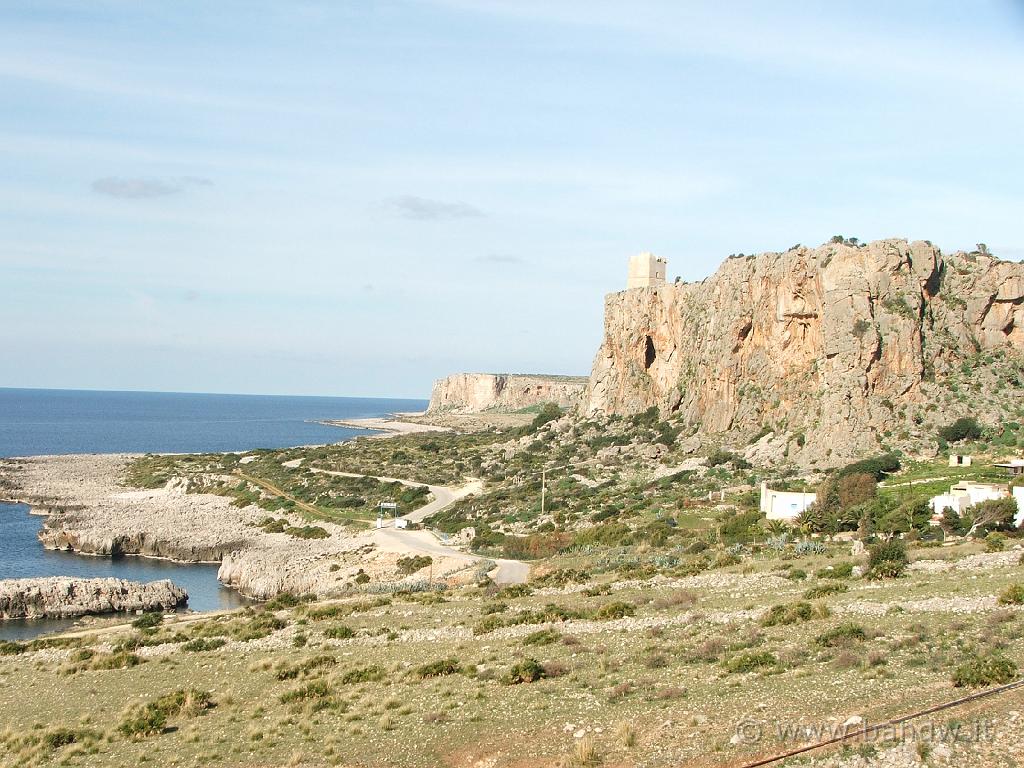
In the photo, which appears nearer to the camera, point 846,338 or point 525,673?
point 525,673

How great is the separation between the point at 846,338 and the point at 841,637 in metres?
43.3

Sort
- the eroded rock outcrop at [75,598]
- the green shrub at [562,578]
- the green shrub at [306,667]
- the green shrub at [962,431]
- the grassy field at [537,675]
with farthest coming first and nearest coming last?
the green shrub at [962,431] → the eroded rock outcrop at [75,598] → the green shrub at [562,578] → the green shrub at [306,667] → the grassy field at [537,675]

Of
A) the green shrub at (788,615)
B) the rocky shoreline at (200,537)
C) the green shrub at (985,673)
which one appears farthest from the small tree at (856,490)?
the green shrub at (985,673)

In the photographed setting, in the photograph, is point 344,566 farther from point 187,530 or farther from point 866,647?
point 866,647

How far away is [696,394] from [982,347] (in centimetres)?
2251

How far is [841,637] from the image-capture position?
1917 cm

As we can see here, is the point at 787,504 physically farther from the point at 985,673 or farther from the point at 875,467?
the point at 985,673

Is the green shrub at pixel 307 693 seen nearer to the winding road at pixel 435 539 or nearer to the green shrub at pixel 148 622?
the green shrub at pixel 148 622

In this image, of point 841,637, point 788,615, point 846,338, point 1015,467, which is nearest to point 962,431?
point 846,338

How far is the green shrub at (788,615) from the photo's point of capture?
2162cm

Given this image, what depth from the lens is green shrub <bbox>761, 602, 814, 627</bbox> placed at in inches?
851

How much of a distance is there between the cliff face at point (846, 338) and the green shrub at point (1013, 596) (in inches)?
1393

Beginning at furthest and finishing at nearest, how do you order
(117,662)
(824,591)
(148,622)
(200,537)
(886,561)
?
1. (200,537)
2. (148,622)
3. (117,662)
4. (886,561)
5. (824,591)

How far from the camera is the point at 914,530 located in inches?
1378
